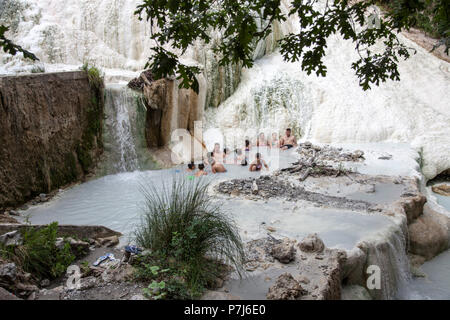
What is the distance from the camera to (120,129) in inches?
305

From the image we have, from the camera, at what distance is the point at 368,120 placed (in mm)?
9672

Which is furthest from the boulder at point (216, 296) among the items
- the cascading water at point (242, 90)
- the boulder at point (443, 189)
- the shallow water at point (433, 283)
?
the boulder at point (443, 189)

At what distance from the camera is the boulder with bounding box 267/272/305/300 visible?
2.67m

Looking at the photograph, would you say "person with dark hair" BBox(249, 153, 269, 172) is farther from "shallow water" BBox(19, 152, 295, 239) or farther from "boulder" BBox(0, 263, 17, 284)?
"boulder" BBox(0, 263, 17, 284)

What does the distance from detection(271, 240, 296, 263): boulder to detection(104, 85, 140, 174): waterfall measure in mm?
4959

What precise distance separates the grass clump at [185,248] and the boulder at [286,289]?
1.35ft

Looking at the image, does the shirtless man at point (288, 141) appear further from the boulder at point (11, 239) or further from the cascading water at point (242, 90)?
the boulder at point (11, 239)

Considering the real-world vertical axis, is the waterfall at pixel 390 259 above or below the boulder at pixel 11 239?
below

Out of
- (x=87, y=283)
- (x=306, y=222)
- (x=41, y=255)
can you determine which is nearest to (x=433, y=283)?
(x=306, y=222)

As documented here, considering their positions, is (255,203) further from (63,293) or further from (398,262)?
(63,293)

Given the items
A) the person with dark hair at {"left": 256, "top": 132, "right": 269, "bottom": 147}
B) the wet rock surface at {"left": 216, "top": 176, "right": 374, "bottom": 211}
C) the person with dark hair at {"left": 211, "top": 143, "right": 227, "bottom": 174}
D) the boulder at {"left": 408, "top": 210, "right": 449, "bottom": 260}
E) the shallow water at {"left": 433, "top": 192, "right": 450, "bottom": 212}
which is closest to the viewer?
the boulder at {"left": 408, "top": 210, "right": 449, "bottom": 260}

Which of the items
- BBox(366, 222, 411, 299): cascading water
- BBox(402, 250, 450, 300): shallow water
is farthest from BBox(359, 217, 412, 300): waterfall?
BBox(402, 250, 450, 300): shallow water

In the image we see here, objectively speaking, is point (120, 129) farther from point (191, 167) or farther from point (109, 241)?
point (109, 241)

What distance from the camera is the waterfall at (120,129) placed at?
7.58 meters
